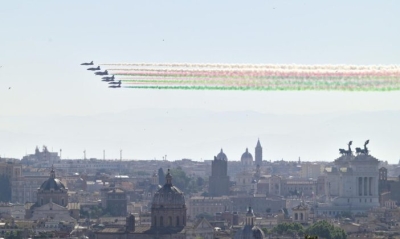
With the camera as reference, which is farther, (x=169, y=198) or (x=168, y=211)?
(x=168, y=211)

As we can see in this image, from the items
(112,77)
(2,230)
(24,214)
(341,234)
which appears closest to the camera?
(112,77)

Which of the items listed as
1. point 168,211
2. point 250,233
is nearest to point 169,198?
point 168,211

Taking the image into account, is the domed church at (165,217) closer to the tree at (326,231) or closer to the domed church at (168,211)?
the domed church at (168,211)

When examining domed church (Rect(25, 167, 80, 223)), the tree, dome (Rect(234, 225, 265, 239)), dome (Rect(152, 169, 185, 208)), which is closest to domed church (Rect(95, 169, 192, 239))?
dome (Rect(152, 169, 185, 208))

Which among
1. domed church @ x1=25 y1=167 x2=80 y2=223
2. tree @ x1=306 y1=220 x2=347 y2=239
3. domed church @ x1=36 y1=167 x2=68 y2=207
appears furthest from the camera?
domed church @ x1=36 y1=167 x2=68 y2=207

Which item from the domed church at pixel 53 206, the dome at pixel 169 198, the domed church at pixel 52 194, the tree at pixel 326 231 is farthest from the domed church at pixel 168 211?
the domed church at pixel 52 194

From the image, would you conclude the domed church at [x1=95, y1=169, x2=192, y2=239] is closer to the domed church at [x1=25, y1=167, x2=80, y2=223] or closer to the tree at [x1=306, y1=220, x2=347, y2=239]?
the tree at [x1=306, y1=220, x2=347, y2=239]

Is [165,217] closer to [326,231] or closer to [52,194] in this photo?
[326,231]

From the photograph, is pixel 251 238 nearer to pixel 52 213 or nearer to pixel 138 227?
pixel 138 227

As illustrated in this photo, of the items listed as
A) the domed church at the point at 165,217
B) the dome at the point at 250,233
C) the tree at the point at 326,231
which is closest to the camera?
the dome at the point at 250,233

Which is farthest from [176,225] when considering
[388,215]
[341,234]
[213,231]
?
[388,215]

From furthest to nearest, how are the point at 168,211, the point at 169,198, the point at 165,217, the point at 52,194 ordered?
the point at 52,194, the point at 165,217, the point at 168,211, the point at 169,198
